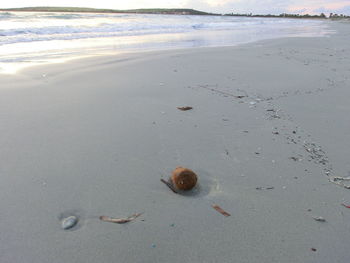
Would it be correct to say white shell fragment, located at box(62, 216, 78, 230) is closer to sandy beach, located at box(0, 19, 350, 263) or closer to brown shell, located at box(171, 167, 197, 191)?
sandy beach, located at box(0, 19, 350, 263)

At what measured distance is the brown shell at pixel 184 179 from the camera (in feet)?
5.35

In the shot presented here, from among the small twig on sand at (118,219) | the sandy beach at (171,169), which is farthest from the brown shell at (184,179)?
the small twig on sand at (118,219)

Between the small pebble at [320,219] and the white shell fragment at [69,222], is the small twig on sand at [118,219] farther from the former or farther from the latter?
the small pebble at [320,219]

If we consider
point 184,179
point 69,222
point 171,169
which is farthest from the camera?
point 171,169

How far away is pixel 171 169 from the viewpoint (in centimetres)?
191

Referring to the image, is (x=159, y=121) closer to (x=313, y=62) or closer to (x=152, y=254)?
(x=152, y=254)

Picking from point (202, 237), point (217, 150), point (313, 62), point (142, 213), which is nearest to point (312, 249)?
point (202, 237)

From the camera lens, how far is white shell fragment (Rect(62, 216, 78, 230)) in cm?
140

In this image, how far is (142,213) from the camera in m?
1.51

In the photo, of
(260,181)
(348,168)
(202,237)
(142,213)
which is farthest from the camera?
(348,168)

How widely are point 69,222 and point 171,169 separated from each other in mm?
764

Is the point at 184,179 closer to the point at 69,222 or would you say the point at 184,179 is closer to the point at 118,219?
the point at 118,219

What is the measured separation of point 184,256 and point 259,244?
39cm

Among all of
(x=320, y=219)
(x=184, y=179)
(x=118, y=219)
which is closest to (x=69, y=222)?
(x=118, y=219)
